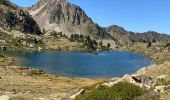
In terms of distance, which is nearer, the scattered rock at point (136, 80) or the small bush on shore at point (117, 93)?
the small bush on shore at point (117, 93)

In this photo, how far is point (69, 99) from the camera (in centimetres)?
3806

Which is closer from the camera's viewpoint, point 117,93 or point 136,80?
point 117,93

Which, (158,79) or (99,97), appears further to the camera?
(158,79)

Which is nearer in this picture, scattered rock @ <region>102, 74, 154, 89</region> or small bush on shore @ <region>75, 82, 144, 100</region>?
small bush on shore @ <region>75, 82, 144, 100</region>

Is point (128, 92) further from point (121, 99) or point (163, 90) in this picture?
point (163, 90)

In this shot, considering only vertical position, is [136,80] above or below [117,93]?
above

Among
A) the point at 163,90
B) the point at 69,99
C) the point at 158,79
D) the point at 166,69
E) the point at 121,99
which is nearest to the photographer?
the point at 121,99

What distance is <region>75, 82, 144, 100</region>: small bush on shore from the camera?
31859 mm

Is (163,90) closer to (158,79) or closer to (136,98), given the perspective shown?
(136,98)

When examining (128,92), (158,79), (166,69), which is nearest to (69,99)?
(128,92)

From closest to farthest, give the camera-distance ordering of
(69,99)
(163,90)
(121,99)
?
1. (121,99)
2. (163,90)
3. (69,99)

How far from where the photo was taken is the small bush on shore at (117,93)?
1254 inches

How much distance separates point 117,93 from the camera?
106ft

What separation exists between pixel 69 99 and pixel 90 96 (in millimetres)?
5924
